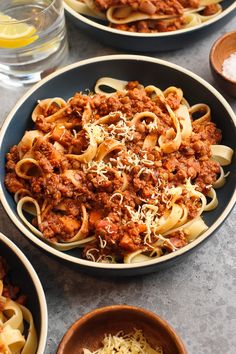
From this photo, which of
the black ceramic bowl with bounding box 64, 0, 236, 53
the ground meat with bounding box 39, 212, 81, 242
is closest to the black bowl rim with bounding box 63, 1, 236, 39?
the black ceramic bowl with bounding box 64, 0, 236, 53

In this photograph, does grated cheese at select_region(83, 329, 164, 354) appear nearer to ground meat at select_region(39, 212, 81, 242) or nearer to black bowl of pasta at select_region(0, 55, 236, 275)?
black bowl of pasta at select_region(0, 55, 236, 275)

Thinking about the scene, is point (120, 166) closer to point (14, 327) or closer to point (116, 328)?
point (116, 328)

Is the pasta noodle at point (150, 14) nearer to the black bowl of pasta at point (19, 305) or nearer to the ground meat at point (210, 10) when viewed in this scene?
the ground meat at point (210, 10)

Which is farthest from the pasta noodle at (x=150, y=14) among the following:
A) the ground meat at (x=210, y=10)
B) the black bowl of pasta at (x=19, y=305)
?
the black bowl of pasta at (x=19, y=305)

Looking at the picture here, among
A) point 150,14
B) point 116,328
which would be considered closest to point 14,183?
point 116,328

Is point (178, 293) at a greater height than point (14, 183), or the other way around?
point (14, 183)

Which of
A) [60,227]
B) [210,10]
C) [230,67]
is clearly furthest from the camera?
[210,10]
